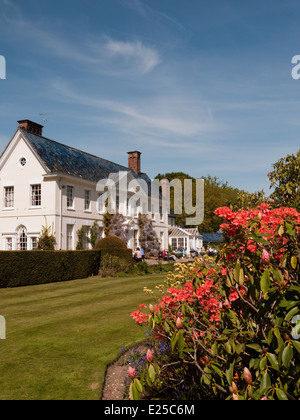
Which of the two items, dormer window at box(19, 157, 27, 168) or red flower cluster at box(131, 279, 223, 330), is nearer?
red flower cluster at box(131, 279, 223, 330)

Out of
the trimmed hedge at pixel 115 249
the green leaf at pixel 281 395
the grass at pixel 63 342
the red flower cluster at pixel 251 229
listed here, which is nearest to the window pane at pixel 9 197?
the trimmed hedge at pixel 115 249

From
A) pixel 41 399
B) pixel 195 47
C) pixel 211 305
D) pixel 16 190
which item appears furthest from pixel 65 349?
pixel 16 190

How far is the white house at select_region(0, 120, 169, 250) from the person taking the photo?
2731 cm

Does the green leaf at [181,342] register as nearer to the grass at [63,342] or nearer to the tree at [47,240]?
the grass at [63,342]

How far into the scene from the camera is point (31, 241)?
27766mm

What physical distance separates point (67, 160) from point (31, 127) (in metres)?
3.86

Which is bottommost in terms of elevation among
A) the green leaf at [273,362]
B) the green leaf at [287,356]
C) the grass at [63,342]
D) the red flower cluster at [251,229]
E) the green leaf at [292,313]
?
the grass at [63,342]

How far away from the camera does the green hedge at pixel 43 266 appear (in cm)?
1905

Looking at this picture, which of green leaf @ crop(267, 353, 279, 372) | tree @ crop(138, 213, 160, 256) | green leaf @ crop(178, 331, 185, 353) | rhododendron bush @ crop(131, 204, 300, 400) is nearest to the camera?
green leaf @ crop(267, 353, 279, 372)

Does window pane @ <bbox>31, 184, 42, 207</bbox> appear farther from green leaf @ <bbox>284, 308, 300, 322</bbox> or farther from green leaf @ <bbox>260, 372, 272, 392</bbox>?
green leaf @ <bbox>284, 308, 300, 322</bbox>

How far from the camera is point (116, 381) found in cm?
609

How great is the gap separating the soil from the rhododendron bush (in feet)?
3.14

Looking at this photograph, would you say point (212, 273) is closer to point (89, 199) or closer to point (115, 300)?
point (115, 300)

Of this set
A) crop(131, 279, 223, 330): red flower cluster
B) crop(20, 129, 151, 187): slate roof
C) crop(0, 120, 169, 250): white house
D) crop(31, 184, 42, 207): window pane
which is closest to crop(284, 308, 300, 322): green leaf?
crop(131, 279, 223, 330): red flower cluster
